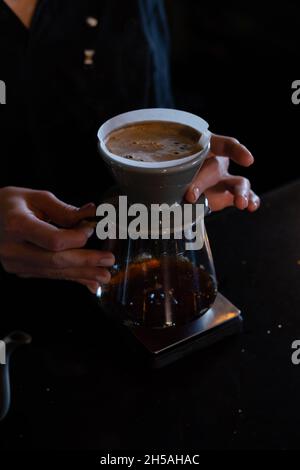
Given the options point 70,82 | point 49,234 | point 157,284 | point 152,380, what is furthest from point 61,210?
point 70,82

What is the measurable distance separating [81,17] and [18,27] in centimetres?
16

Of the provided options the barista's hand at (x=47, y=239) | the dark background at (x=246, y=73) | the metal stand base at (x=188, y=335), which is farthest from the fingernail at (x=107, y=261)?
the dark background at (x=246, y=73)

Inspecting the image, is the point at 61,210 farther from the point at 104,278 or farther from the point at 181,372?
the point at 181,372

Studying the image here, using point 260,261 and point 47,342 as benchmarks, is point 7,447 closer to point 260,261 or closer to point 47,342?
point 47,342

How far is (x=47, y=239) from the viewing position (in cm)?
84

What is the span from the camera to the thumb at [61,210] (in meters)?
0.85

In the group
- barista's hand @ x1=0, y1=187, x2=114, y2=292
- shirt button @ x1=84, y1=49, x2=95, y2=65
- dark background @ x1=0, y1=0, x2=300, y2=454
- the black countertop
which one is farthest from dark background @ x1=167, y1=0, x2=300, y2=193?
barista's hand @ x1=0, y1=187, x2=114, y2=292

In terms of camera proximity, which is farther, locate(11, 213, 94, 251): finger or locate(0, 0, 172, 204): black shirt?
locate(0, 0, 172, 204): black shirt

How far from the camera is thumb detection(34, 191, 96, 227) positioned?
85 cm

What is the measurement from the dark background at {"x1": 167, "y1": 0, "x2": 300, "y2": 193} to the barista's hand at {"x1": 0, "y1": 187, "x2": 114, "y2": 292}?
1642mm

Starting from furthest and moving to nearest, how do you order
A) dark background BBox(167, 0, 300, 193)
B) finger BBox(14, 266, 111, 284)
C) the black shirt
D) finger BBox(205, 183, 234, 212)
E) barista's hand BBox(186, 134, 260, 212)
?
dark background BBox(167, 0, 300, 193), the black shirt, finger BBox(205, 183, 234, 212), barista's hand BBox(186, 134, 260, 212), finger BBox(14, 266, 111, 284)

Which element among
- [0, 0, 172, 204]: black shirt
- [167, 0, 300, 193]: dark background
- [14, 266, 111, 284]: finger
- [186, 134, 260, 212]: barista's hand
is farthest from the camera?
[167, 0, 300, 193]: dark background

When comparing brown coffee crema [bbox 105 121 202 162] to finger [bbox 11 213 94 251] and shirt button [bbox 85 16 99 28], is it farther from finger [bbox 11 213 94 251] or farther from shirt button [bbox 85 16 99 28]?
shirt button [bbox 85 16 99 28]

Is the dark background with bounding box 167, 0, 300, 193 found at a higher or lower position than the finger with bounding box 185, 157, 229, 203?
higher
